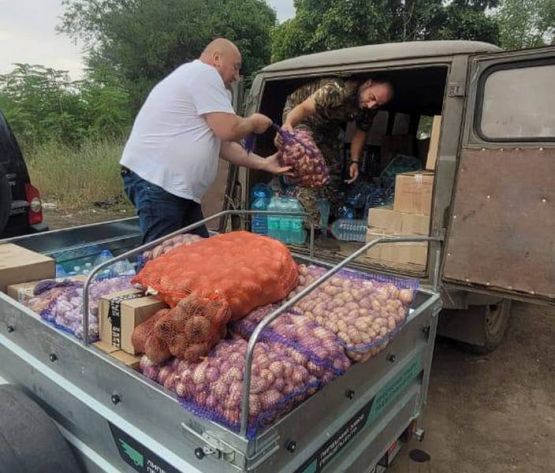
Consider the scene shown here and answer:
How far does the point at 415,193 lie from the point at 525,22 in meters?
21.1

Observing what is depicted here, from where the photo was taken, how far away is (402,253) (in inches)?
139

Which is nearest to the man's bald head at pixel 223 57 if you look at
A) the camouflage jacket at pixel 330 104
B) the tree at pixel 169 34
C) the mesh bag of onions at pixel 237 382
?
the camouflage jacket at pixel 330 104

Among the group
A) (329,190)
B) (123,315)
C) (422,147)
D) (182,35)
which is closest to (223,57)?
(123,315)

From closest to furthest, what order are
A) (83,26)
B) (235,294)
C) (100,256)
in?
1. (235,294)
2. (100,256)
3. (83,26)

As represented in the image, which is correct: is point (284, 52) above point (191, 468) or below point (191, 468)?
above

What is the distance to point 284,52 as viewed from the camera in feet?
57.9

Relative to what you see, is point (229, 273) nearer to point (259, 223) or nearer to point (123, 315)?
point (123, 315)

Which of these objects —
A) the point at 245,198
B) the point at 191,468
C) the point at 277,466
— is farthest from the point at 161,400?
the point at 245,198

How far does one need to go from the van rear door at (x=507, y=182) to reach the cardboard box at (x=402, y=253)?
38cm

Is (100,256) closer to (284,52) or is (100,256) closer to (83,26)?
(284,52)

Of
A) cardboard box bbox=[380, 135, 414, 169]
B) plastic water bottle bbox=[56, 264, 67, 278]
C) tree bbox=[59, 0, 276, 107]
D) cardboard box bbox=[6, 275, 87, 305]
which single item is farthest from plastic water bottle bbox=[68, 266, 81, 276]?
tree bbox=[59, 0, 276, 107]

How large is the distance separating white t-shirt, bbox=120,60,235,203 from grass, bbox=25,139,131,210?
7.24 m

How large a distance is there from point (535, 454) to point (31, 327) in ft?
9.28

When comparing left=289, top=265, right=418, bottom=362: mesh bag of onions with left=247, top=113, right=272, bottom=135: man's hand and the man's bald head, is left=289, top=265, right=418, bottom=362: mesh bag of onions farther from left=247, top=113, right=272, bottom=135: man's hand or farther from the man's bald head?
the man's bald head
